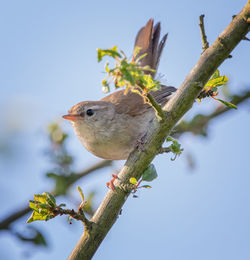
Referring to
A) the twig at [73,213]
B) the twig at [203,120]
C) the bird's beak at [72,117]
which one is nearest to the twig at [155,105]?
the twig at [73,213]

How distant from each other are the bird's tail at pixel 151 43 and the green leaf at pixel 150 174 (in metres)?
2.70

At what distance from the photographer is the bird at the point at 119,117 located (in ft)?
14.2

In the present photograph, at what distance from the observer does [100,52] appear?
1.96 m

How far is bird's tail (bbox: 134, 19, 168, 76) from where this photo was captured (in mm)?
5066

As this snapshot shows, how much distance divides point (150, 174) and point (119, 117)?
7.05 feet

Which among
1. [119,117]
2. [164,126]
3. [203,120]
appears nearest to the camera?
[164,126]

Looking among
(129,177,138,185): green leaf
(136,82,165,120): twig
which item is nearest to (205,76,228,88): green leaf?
(136,82,165,120): twig

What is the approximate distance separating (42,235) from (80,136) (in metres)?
1.45

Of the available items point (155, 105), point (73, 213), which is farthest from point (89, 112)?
point (155, 105)

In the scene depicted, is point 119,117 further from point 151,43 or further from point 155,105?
point 155,105

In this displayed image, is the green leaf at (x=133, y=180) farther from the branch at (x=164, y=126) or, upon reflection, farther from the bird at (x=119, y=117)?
the bird at (x=119, y=117)

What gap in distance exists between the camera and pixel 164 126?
2.47 metres

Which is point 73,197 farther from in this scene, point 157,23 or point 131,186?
point 157,23

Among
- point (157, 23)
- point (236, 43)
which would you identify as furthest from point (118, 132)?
point (236, 43)
